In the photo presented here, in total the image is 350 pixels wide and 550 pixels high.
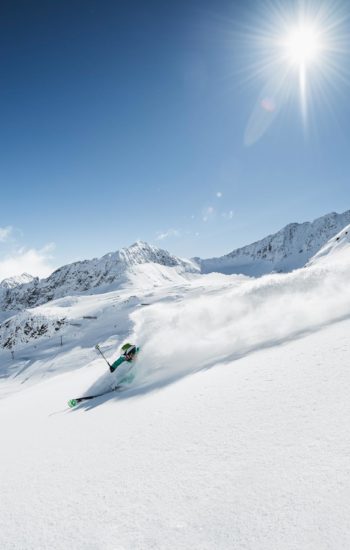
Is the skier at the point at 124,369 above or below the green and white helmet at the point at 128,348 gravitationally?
below

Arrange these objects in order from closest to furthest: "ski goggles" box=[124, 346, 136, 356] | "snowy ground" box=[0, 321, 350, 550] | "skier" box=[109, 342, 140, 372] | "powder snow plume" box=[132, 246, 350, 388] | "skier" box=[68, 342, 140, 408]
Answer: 1. "snowy ground" box=[0, 321, 350, 550]
2. "powder snow plume" box=[132, 246, 350, 388]
3. "skier" box=[68, 342, 140, 408]
4. "skier" box=[109, 342, 140, 372]
5. "ski goggles" box=[124, 346, 136, 356]

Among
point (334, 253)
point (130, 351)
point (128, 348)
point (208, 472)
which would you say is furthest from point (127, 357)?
point (334, 253)

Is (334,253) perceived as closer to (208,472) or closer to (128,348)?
(128,348)

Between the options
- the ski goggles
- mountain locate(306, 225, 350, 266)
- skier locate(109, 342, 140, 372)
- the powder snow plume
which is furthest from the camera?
mountain locate(306, 225, 350, 266)

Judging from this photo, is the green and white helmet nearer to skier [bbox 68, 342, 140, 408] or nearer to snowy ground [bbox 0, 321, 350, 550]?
skier [bbox 68, 342, 140, 408]

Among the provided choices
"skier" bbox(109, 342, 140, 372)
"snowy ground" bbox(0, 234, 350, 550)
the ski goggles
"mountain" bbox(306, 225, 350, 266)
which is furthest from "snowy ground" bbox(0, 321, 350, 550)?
"mountain" bbox(306, 225, 350, 266)

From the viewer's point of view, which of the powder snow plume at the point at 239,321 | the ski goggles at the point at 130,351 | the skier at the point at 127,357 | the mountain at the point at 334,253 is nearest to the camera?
the powder snow plume at the point at 239,321

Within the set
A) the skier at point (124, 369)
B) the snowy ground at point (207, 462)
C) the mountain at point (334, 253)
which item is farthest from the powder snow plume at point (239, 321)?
the mountain at point (334, 253)

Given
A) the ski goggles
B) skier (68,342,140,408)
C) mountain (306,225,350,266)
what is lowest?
mountain (306,225,350,266)

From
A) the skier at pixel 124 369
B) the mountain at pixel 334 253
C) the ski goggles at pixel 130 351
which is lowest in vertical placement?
the mountain at pixel 334 253

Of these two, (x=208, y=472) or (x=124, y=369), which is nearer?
(x=208, y=472)

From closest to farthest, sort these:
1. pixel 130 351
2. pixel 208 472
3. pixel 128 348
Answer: pixel 208 472, pixel 130 351, pixel 128 348

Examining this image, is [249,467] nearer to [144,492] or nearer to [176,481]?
[176,481]

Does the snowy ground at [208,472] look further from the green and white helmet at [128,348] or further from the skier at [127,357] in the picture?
the green and white helmet at [128,348]
